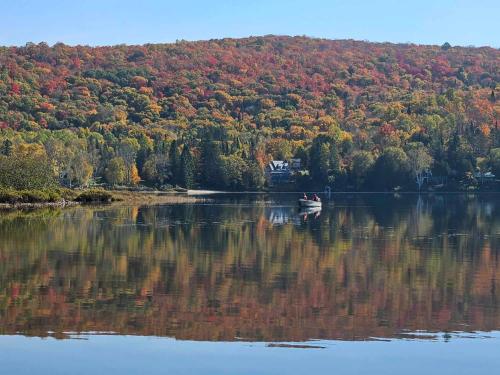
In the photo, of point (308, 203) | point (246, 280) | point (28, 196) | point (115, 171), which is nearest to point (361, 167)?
point (115, 171)

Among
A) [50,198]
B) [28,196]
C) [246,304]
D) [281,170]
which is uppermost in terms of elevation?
[246,304]

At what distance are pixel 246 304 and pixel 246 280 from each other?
4.89 meters

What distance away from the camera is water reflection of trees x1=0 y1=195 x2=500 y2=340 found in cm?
2133

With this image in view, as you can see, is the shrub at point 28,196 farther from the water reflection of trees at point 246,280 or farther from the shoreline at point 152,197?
the water reflection of trees at point 246,280

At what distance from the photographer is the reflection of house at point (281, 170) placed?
474 ft

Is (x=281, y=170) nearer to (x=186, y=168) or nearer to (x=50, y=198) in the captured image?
(x=186, y=168)

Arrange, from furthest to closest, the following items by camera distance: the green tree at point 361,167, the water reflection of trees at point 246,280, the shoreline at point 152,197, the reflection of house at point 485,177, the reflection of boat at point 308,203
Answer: the reflection of house at point 485,177
the green tree at point 361,167
the reflection of boat at point 308,203
the shoreline at point 152,197
the water reflection of trees at point 246,280

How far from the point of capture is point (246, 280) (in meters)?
28.9

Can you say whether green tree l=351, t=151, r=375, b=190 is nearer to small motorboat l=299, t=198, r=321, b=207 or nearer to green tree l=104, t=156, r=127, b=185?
green tree l=104, t=156, r=127, b=185

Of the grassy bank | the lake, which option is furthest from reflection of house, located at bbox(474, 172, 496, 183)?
the lake

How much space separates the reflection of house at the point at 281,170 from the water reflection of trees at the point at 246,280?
90624mm

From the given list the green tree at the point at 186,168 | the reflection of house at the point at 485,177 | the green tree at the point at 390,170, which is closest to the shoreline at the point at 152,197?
the green tree at the point at 390,170

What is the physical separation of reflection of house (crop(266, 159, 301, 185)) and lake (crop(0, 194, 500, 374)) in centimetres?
9692

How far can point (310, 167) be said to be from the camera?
142 m
